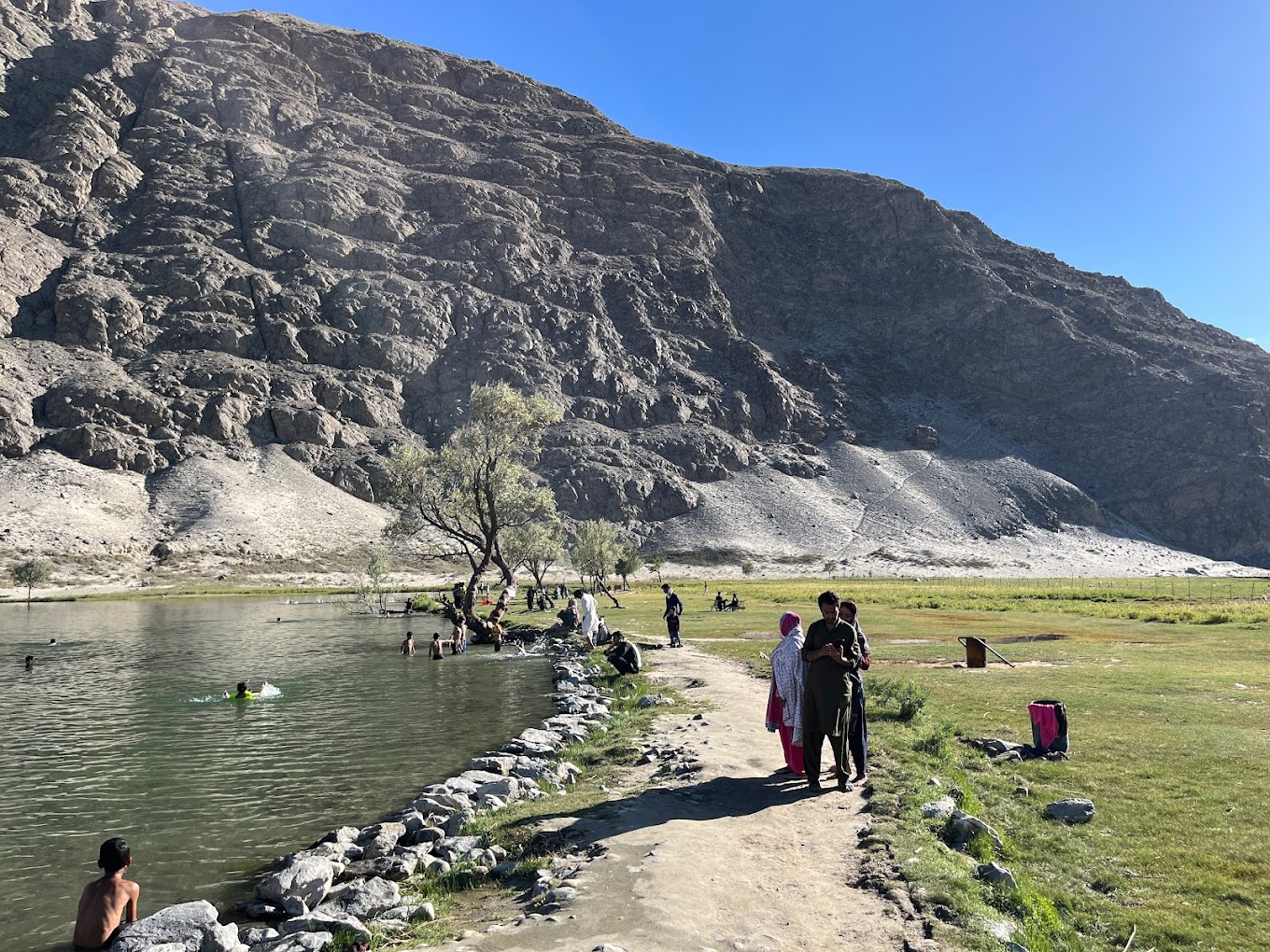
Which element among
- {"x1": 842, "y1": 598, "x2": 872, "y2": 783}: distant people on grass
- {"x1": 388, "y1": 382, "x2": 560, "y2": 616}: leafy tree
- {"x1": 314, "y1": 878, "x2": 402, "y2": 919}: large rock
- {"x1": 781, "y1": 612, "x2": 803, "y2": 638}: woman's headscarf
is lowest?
{"x1": 314, "y1": 878, "x2": 402, "y2": 919}: large rock

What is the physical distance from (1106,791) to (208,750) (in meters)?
19.8

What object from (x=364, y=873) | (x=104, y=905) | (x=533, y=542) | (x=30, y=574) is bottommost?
(x=30, y=574)

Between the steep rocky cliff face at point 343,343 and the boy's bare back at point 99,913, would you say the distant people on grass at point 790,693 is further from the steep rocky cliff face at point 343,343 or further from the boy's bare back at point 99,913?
the steep rocky cliff face at point 343,343

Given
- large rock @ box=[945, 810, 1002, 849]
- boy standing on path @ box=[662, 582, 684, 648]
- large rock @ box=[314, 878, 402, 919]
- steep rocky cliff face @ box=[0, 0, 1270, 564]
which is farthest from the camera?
steep rocky cliff face @ box=[0, 0, 1270, 564]

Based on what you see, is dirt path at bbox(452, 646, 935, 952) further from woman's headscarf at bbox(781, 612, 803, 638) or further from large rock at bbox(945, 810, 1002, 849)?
woman's headscarf at bbox(781, 612, 803, 638)

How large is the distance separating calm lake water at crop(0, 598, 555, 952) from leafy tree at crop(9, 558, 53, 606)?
53034mm

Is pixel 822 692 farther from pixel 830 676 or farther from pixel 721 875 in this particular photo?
pixel 721 875

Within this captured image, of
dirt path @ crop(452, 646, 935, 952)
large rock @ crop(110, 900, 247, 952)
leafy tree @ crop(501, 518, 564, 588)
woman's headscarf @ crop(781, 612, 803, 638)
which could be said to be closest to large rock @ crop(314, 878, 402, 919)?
large rock @ crop(110, 900, 247, 952)

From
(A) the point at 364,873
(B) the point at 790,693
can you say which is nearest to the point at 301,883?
(A) the point at 364,873

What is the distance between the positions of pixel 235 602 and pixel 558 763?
73.1 meters

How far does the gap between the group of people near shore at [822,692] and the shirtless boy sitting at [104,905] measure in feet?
30.1

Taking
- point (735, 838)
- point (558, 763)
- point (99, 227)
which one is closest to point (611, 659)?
point (558, 763)

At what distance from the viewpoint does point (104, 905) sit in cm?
855

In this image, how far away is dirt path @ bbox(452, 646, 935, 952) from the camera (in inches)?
287
